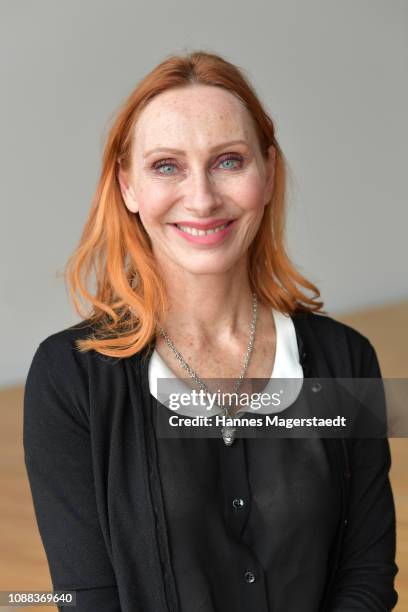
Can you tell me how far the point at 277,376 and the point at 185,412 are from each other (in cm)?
21

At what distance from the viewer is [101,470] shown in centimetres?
171

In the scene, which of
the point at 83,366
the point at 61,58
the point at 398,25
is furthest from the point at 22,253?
the point at 83,366

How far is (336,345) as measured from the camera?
1.94 meters

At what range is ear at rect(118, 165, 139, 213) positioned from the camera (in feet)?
6.16

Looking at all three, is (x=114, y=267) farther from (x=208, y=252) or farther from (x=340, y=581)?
(x=340, y=581)

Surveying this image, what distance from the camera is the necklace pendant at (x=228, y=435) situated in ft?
5.75

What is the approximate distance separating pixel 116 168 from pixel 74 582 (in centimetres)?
80

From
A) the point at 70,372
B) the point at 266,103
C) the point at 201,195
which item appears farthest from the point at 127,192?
the point at 266,103

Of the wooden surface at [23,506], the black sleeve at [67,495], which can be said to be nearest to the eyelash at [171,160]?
the black sleeve at [67,495]

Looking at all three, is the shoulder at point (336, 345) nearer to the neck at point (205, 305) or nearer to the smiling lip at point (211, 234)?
the neck at point (205, 305)

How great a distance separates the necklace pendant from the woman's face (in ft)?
0.97

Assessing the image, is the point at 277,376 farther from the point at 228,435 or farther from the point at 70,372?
the point at 70,372

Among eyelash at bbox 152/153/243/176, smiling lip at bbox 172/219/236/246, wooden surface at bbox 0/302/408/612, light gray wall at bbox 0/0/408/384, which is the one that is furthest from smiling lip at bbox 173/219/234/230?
light gray wall at bbox 0/0/408/384

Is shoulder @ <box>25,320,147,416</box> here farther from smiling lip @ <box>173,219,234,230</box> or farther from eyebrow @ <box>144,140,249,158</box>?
eyebrow @ <box>144,140,249,158</box>
